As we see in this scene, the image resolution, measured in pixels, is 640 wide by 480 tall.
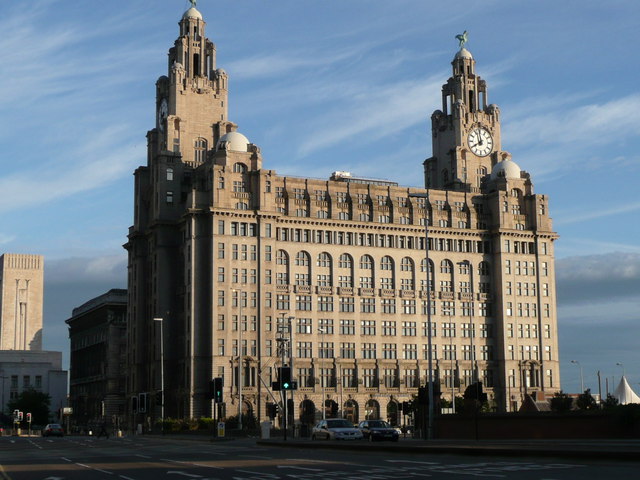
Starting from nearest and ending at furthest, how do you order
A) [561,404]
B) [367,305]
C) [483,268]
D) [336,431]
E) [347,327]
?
1. [336,431]
2. [561,404]
3. [347,327]
4. [367,305]
5. [483,268]

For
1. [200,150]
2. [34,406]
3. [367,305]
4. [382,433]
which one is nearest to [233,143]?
[200,150]

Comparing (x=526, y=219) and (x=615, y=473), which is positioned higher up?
(x=526, y=219)

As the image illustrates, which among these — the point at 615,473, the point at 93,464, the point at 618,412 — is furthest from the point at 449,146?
the point at 615,473

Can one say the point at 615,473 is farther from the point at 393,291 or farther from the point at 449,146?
the point at 449,146

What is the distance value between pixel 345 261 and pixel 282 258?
381 inches

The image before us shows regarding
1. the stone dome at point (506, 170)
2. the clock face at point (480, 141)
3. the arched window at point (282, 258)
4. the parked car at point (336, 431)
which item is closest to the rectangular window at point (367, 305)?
the arched window at point (282, 258)

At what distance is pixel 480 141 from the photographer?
153750 mm

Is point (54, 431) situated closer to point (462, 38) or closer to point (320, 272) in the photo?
point (320, 272)

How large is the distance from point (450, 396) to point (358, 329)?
1596cm

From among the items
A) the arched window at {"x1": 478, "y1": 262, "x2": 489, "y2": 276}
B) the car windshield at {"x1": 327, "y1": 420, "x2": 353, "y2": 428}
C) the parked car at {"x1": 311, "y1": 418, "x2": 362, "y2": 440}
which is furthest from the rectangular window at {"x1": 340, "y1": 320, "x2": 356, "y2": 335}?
the car windshield at {"x1": 327, "y1": 420, "x2": 353, "y2": 428}

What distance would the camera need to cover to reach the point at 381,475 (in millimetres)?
29750

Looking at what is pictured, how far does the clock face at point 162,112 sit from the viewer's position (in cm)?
14295

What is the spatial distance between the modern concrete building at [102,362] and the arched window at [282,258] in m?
39.2

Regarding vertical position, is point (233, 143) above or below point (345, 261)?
above
